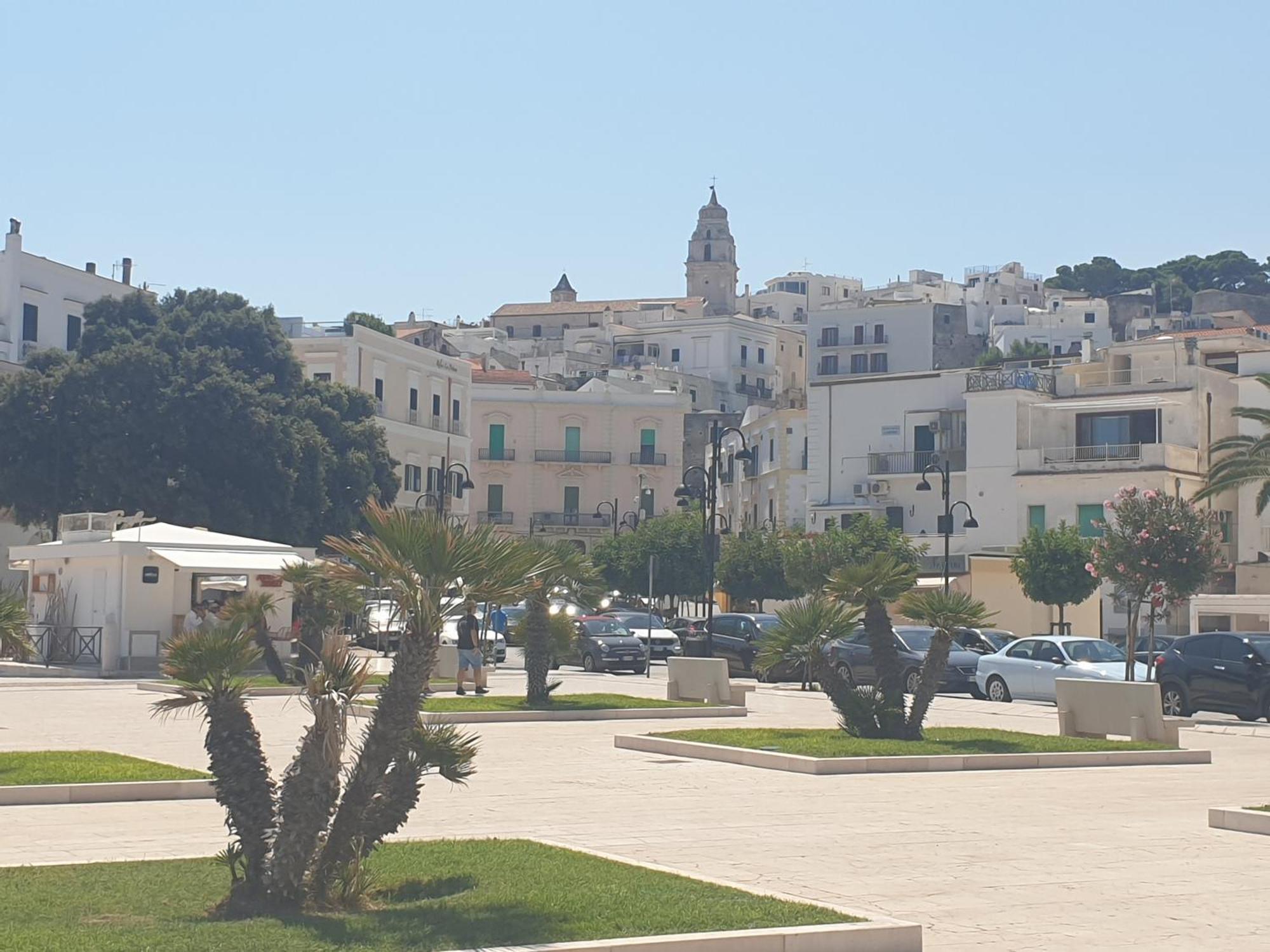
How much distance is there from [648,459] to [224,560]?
60.1 meters

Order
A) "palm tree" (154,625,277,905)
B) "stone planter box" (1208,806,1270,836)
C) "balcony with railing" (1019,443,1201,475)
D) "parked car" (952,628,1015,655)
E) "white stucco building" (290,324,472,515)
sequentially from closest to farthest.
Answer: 1. "palm tree" (154,625,277,905)
2. "stone planter box" (1208,806,1270,836)
3. "parked car" (952,628,1015,655)
4. "balcony with railing" (1019,443,1201,475)
5. "white stucco building" (290,324,472,515)

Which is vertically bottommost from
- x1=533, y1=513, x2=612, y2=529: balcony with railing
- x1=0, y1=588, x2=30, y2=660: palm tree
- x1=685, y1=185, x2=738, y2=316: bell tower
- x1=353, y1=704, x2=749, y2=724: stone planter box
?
x1=353, y1=704, x2=749, y2=724: stone planter box

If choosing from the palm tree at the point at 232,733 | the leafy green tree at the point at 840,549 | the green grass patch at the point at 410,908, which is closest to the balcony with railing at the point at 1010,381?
the leafy green tree at the point at 840,549

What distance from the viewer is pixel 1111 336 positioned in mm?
131750

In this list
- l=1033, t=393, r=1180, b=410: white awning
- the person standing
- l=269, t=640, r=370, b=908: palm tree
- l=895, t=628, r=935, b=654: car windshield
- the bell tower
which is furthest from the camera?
the bell tower

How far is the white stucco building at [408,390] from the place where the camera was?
67750mm

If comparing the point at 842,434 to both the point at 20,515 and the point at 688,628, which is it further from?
the point at 20,515

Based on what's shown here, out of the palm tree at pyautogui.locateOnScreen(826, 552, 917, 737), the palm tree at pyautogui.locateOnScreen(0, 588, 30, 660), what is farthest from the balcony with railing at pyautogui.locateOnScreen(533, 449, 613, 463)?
the palm tree at pyautogui.locateOnScreen(826, 552, 917, 737)

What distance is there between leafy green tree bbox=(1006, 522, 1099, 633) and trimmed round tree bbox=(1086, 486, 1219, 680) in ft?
61.2

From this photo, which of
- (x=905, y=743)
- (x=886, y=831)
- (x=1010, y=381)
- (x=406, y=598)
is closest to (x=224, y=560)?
(x=905, y=743)

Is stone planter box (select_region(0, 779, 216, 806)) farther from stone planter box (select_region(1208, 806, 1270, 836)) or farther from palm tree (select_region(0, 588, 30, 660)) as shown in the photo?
stone planter box (select_region(1208, 806, 1270, 836))

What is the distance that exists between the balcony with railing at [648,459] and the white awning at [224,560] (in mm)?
57966

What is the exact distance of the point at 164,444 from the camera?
169 ft

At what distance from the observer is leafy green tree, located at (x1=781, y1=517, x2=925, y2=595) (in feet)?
164
